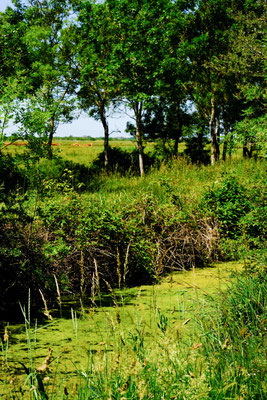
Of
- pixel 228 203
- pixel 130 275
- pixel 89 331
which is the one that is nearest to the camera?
pixel 89 331

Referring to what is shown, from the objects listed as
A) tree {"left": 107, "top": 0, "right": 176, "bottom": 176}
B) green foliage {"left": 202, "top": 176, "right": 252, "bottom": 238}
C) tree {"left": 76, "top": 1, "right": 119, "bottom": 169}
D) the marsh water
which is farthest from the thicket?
tree {"left": 76, "top": 1, "right": 119, "bottom": 169}

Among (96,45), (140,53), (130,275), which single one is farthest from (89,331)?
(96,45)

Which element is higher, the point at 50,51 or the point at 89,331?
the point at 50,51

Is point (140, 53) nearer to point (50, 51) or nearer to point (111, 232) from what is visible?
point (50, 51)

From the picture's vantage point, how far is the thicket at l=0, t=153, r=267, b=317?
5828 mm

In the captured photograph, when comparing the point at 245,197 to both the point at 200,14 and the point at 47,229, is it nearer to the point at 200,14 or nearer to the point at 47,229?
the point at 47,229

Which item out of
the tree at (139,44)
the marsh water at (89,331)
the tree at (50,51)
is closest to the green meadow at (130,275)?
the marsh water at (89,331)

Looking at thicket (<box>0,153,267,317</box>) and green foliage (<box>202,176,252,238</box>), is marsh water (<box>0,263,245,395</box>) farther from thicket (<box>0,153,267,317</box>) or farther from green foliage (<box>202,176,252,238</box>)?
green foliage (<box>202,176,252,238</box>)

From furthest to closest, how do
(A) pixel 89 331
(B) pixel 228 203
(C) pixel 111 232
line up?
(B) pixel 228 203
(C) pixel 111 232
(A) pixel 89 331

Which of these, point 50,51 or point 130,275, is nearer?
point 130,275

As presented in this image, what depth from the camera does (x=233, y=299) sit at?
4109 mm

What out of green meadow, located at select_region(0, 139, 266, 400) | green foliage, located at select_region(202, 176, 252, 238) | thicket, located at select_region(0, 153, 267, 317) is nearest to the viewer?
green meadow, located at select_region(0, 139, 266, 400)

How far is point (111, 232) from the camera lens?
7.32 meters

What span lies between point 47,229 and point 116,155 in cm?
1917
